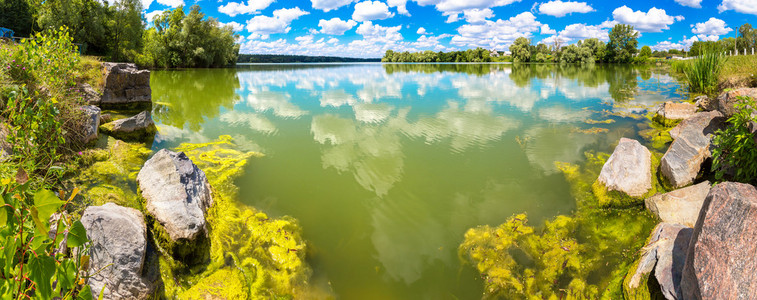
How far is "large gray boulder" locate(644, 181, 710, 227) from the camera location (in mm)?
4855

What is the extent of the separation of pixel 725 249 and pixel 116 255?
19.4ft

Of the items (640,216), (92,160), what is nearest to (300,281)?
(640,216)

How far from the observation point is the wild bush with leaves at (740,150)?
4.79 meters

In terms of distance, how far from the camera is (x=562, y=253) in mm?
4500

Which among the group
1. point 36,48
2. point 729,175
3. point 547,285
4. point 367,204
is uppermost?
point 36,48

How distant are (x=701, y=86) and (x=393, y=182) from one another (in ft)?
59.0

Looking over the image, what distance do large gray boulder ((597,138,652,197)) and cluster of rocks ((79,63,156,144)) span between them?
438 inches

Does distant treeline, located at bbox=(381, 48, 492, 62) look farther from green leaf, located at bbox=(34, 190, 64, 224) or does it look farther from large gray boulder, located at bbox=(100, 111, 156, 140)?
green leaf, located at bbox=(34, 190, 64, 224)

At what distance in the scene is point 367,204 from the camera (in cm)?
585

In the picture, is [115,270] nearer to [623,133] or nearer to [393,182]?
[393,182]

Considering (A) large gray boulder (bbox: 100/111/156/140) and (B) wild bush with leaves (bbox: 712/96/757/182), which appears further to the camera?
(A) large gray boulder (bbox: 100/111/156/140)

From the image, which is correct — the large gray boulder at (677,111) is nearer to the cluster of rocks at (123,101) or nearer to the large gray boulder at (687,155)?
the large gray boulder at (687,155)

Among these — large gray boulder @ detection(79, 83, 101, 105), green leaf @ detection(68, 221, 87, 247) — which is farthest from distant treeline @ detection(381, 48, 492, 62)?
green leaf @ detection(68, 221, 87, 247)

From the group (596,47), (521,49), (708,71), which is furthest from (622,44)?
(708,71)
